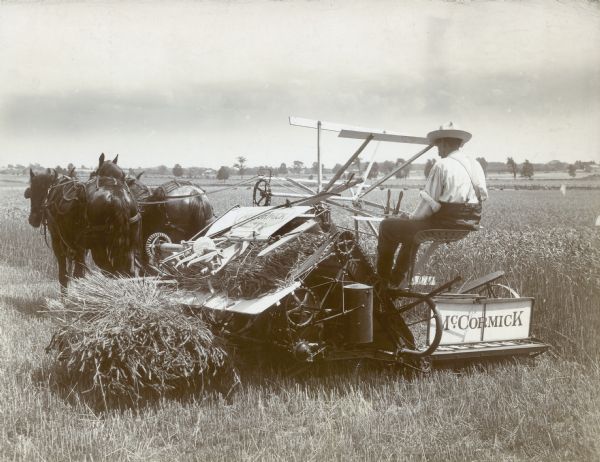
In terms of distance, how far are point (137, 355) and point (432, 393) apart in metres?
2.64

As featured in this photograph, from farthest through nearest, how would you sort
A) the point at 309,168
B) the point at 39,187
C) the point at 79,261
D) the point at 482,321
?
the point at 309,168 < the point at 39,187 < the point at 79,261 < the point at 482,321

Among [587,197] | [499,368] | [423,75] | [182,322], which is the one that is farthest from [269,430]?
[587,197]

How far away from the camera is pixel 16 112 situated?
18.9 feet

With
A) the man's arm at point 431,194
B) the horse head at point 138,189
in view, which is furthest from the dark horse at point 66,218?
the man's arm at point 431,194

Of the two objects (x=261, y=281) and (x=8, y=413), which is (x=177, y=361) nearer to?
(x=261, y=281)

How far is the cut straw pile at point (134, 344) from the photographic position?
4398 mm

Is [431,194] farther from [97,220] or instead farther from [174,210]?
[174,210]

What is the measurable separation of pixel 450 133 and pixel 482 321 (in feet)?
6.36

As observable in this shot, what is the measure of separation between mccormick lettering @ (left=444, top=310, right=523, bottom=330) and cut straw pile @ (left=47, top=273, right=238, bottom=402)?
2204mm

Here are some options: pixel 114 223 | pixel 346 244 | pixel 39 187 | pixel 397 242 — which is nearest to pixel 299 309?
pixel 346 244

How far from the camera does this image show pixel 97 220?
7469mm

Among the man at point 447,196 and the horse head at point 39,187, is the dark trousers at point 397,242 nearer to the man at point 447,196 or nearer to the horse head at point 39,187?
the man at point 447,196

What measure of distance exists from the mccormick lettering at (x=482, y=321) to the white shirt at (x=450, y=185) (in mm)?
1122

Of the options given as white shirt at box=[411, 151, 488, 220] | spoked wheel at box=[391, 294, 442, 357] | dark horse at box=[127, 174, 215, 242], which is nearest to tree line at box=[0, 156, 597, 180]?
white shirt at box=[411, 151, 488, 220]
